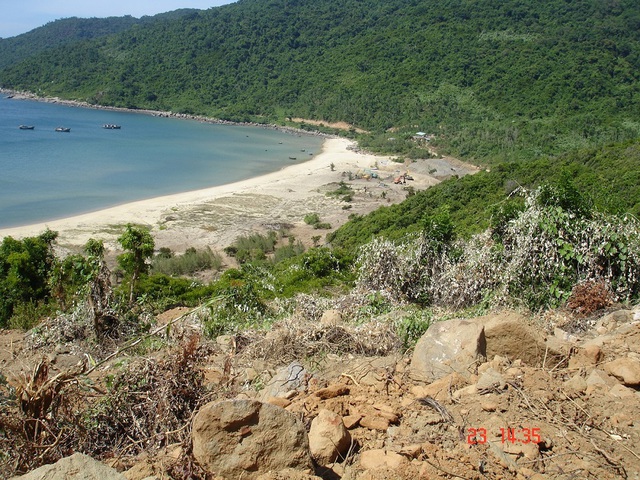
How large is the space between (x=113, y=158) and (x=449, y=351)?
48.1 meters

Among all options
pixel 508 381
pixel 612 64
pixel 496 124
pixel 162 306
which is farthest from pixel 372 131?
pixel 508 381

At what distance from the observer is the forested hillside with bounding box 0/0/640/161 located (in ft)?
186

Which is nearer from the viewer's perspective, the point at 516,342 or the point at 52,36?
the point at 516,342

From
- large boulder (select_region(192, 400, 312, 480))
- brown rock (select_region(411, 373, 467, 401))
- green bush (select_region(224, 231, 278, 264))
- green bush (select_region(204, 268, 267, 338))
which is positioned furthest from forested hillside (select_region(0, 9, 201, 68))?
large boulder (select_region(192, 400, 312, 480))

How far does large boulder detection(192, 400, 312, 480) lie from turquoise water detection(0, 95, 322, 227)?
28.6 metres

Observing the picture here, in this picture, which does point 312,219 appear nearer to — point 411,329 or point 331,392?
point 411,329

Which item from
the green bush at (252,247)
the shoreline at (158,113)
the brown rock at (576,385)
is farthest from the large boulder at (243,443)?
the shoreline at (158,113)

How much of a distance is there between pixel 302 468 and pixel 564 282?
503 centimetres

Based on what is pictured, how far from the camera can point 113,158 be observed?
46.9 meters

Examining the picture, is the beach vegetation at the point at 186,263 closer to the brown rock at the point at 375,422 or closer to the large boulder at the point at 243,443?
the brown rock at the point at 375,422

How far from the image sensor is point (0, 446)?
2.81m

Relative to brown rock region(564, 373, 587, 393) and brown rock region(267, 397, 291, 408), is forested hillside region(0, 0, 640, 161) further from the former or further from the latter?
brown rock region(267, 397, 291, 408)

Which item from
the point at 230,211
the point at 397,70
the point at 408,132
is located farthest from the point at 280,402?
the point at 397,70

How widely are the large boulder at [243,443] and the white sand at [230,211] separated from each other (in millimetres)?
21805
